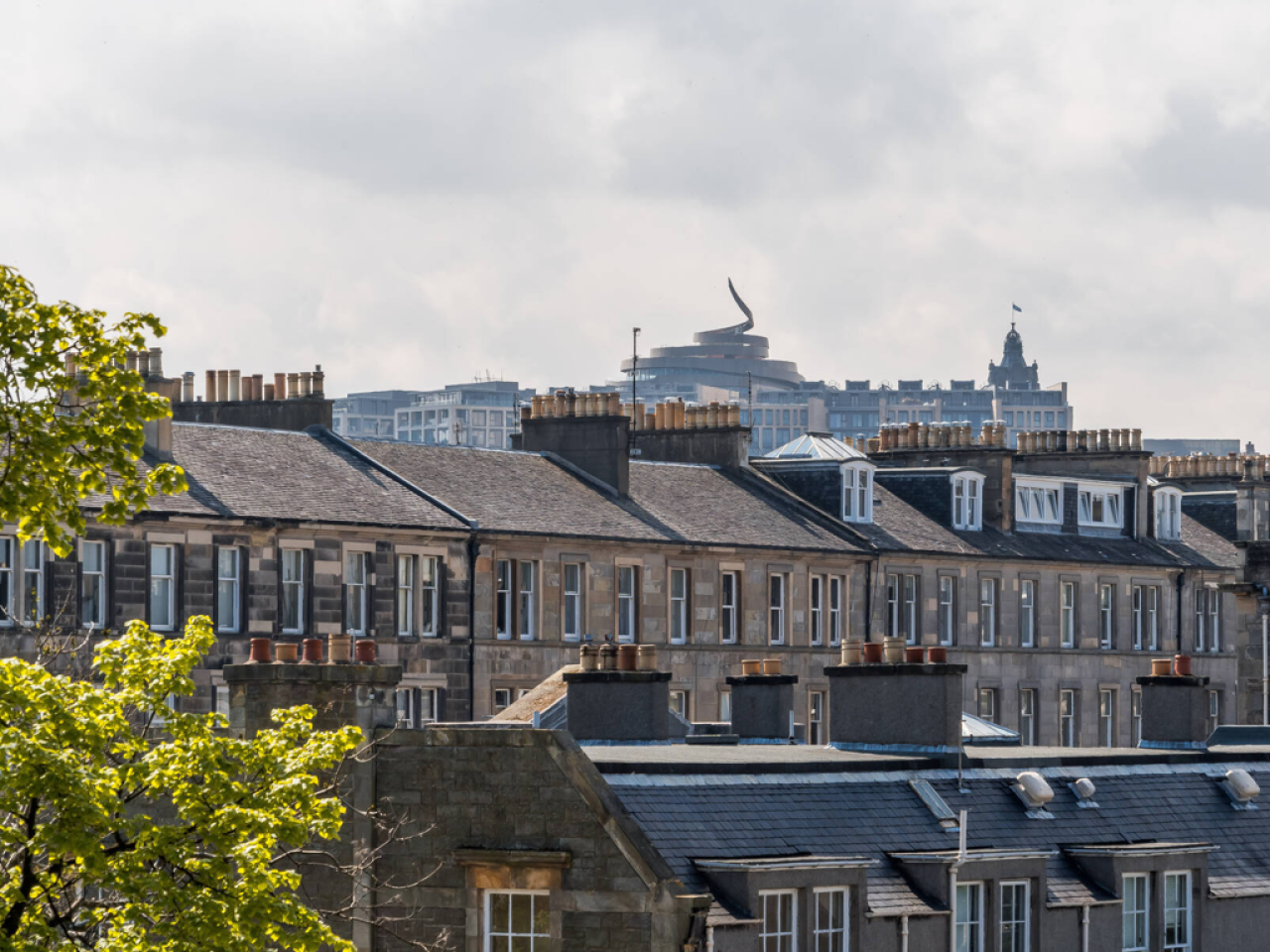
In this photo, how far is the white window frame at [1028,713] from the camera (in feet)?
265

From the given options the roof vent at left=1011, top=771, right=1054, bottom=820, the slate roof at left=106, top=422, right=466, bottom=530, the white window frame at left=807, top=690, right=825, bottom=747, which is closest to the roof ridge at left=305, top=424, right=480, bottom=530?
the slate roof at left=106, top=422, right=466, bottom=530

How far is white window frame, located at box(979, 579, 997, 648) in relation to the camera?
79500 mm

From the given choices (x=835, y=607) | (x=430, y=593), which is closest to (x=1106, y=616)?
(x=835, y=607)

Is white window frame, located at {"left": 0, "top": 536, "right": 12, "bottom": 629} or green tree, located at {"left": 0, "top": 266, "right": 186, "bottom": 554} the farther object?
white window frame, located at {"left": 0, "top": 536, "right": 12, "bottom": 629}

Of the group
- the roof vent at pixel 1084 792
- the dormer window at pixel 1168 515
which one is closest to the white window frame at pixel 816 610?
the dormer window at pixel 1168 515

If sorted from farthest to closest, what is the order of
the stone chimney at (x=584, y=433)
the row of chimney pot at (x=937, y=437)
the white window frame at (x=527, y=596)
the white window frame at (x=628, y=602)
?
the row of chimney pot at (x=937, y=437) → the stone chimney at (x=584, y=433) → the white window frame at (x=628, y=602) → the white window frame at (x=527, y=596)

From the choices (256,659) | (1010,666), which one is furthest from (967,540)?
(256,659)

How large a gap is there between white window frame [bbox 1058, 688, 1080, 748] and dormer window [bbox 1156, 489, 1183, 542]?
8684 millimetres

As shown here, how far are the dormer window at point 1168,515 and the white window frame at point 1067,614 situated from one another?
697 centimetres

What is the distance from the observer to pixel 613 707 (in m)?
33.6

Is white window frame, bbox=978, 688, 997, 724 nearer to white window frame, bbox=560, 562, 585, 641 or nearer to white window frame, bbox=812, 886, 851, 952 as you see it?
white window frame, bbox=560, 562, 585, 641

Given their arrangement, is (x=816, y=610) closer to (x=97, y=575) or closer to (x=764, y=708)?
(x=97, y=575)

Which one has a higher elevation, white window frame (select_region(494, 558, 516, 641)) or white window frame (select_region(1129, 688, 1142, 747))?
white window frame (select_region(494, 558, 516, 641))

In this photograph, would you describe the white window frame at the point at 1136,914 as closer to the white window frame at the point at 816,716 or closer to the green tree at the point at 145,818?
the green tree at the point at 145,818
